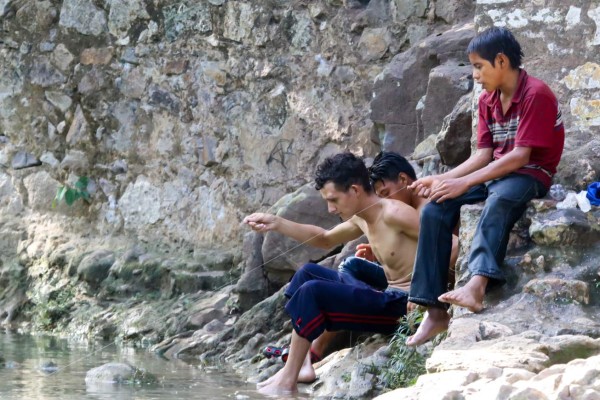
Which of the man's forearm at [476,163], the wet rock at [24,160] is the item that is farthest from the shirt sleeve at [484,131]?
the wet rock at [24,160]

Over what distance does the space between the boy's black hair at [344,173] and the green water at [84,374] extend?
3.67ft

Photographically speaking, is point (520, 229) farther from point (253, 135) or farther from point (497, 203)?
point (253, 135)

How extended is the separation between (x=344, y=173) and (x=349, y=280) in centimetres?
55

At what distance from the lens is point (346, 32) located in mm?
9031

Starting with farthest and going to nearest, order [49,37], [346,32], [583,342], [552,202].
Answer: [49,37] → [346,32] → [552,202] → [583,342]

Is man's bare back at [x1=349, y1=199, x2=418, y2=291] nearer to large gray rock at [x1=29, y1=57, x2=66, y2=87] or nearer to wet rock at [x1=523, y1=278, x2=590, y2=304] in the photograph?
wet rock at [x1=523, y1=278, x2=590, y2=304]

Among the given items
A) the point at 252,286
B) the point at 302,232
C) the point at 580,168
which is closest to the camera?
the point at 580,168

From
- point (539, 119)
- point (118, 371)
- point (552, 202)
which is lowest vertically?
point (118, 371)

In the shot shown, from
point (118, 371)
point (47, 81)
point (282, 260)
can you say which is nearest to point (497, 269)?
point (118, 371)

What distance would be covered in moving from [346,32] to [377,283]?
3.35 meters

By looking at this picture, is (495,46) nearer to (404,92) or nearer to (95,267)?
(404,92)

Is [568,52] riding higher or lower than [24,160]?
higher

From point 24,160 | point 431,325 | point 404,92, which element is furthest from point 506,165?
point 24,160

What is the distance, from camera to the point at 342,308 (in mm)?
5605
